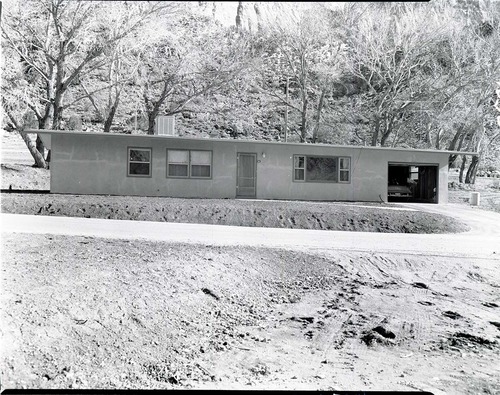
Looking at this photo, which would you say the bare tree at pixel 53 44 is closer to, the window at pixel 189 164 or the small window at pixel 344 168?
the window at pixel 189 164

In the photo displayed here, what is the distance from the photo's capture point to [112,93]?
1512 centimetres

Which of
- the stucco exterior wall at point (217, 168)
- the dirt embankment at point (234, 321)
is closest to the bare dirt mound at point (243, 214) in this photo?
the stucco exterior wall at point (217, 168)

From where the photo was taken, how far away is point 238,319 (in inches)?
135

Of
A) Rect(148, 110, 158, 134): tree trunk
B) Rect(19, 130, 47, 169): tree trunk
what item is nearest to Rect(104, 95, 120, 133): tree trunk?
Rect(148, 110, 158, 134): tree trunk

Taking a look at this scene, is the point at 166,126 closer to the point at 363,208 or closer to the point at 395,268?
the point at 363,208

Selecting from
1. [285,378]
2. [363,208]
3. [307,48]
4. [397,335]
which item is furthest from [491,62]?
[285,378]

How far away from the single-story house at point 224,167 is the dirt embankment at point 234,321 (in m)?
6.04

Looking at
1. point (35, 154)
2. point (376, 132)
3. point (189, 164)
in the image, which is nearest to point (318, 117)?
point (376, 132)

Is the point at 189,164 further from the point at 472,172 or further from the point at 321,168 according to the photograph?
the point at 472,172

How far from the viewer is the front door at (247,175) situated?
10.9m

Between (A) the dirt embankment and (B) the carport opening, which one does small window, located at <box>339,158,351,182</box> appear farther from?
(A) the dirt embankment

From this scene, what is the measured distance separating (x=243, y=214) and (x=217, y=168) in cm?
283

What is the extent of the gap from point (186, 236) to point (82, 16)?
321 inches

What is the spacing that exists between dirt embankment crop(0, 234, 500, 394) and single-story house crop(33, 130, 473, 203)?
604 centimetres
